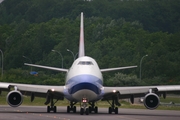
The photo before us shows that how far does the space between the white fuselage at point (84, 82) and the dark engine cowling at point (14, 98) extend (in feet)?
9.53

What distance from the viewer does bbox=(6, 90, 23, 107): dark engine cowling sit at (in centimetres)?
4672

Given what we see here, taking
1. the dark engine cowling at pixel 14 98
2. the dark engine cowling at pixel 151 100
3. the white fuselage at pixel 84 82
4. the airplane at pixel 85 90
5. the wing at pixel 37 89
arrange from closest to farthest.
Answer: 1. the white fuselage at pixel 84 82
2. the airplane at pixel 85 90
3. the dark engine cowling at pixel 14 98
4. the dark engine cowling at pixel 151 100
5. the wing at pixel 37 89

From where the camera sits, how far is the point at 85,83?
44.2 metres

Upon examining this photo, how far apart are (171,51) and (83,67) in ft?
269

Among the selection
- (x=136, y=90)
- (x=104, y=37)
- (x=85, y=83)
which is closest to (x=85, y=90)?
(x=85, y=83)

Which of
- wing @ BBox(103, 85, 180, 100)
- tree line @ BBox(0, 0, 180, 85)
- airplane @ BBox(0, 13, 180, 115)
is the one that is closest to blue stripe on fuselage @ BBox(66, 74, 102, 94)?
airplane @ BBox(0, 13, 180, 115)

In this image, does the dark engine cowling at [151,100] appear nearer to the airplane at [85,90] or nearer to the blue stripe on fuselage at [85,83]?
the airplane at [85,90]

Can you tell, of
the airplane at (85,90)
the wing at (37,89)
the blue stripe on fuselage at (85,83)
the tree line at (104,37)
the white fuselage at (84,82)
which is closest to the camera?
the blue stripe on fuselage at (85,83)

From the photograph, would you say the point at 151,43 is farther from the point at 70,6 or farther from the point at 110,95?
the point at 110,95

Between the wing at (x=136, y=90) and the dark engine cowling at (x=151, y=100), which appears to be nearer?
the dark engine cowling at (x=151, y=100)

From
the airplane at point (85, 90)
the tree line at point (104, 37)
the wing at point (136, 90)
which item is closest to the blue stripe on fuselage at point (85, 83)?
the airplane at point (85, 90)

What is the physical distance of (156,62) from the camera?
357 ft

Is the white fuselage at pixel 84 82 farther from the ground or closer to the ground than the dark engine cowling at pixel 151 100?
farther from the ground

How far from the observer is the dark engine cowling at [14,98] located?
46.7 m
